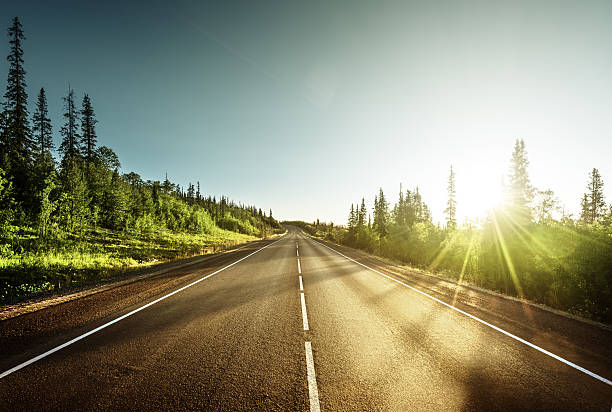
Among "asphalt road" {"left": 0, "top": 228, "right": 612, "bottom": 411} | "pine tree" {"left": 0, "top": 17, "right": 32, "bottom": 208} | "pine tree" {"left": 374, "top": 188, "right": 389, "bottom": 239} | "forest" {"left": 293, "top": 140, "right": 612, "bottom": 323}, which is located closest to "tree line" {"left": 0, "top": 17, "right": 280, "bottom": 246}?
"pine tree" {"left": 0, "top": 17, "right": 32, "bottom": 208}

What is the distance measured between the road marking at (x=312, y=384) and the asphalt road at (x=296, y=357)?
0.08 ft

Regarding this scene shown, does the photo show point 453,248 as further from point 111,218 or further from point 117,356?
point 111,218

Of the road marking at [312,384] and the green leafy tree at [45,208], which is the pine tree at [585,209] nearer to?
the road marking at [312,384]

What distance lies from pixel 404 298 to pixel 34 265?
58.8 feet

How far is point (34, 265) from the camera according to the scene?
11.5 meters

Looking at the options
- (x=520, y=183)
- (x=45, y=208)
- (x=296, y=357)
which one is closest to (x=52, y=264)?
(x=45, y=208)

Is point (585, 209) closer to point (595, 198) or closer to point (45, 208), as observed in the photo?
point (595, 198)

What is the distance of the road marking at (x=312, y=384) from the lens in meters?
2.69

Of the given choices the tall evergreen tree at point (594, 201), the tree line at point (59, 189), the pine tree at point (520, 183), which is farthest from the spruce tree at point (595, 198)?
the tree line at point (59, 189)

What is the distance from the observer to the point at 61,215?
59.2 ft

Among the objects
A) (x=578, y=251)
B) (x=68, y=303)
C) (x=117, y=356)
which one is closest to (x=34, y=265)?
(x=68, y=303)

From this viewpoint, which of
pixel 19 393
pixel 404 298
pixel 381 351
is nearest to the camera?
pixel 19 393

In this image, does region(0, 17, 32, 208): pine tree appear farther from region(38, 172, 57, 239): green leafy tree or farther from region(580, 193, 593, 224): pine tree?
region(580, 193, 593, 224): pine tree

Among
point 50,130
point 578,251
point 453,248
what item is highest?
point 50,130
